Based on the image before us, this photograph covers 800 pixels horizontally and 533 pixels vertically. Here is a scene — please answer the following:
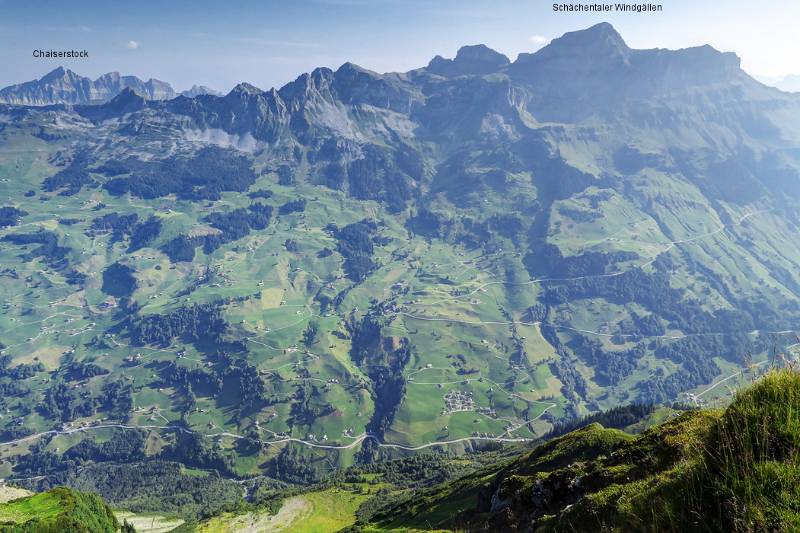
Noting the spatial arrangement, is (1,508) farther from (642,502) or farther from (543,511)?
(642,502)

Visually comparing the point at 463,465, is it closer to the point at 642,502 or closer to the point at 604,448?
the point at 604,448

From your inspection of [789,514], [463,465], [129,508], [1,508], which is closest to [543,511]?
[789,514]

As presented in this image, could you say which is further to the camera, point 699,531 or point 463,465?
point 463,465

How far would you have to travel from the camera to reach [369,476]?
175 meters

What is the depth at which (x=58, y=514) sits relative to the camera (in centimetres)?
8100

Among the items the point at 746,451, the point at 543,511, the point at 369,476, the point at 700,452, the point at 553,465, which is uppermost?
the point at 746,451

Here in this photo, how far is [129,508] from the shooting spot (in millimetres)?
196125

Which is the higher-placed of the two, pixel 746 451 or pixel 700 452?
pixel 746 451

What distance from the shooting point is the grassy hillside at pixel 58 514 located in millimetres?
75062

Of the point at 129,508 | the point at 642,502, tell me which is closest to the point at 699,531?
the point at 642,502

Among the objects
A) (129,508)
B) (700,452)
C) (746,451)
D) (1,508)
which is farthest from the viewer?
(129,508)

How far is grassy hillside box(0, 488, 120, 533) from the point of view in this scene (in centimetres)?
7506

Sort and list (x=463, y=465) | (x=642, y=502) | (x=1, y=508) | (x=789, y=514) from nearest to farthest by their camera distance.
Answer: (x=789, y=514), (x=642, y=502), (x=1, y=508), (x=463, y=465)

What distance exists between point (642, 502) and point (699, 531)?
2208mm
